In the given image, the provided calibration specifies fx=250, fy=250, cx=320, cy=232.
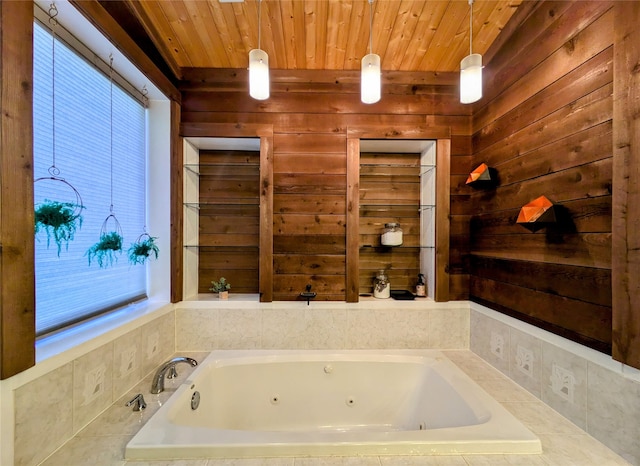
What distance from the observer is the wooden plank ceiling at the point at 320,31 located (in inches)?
50.9

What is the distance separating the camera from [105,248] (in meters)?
1.25

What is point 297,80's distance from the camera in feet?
5.82

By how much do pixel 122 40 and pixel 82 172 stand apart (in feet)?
2.22

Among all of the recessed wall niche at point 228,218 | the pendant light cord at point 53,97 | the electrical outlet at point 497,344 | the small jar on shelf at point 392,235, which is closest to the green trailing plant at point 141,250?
the recessed wall niche at point 228,218

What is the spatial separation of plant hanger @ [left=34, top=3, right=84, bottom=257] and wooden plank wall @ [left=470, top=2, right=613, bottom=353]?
204 cm

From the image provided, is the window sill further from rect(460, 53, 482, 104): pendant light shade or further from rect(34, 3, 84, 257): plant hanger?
rect(460, 53, 482, 104): pendant light shade

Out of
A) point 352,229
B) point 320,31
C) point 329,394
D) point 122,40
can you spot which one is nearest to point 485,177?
point 352,229

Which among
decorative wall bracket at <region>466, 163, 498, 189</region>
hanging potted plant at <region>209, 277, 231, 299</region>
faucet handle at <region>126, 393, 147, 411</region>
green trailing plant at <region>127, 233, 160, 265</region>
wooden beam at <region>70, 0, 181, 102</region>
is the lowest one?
faucet handle at <region>126, 393, 147, 411</region>

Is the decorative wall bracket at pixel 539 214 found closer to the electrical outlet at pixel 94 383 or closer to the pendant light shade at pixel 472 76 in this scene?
the pendant light shade at pixel 472 76

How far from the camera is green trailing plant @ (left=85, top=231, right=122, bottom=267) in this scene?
4.04 feet

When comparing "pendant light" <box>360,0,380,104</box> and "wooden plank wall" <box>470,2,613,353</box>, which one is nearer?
"wooden plank wall" <box>470,2,613,353</box>

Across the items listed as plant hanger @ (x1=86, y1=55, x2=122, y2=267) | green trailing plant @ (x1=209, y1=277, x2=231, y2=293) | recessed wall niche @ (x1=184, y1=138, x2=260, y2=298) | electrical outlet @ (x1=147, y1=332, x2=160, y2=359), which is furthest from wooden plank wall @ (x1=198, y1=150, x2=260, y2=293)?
plant hanger @ (x1=86, y1=55, x2=122, y2=267)

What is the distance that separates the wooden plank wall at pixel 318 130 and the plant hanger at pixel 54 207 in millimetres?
735

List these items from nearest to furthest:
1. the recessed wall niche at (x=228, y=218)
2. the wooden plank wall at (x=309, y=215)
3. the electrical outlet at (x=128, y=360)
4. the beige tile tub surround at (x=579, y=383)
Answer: the beige tile tub surround at (x=579, y=383) → the electrical outlet at (x=128, y=360) → the wooden plank wall at (x=309, y=215) → the recessed wall niche at (x=228, y=218)
